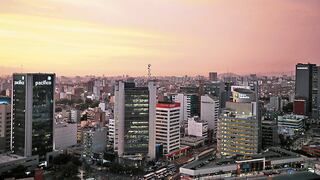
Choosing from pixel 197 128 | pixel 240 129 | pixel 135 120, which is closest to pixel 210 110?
pixel 197 128

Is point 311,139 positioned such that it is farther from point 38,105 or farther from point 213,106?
point 38,105

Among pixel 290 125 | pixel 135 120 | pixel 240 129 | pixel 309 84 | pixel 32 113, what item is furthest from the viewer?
pixel 309 84

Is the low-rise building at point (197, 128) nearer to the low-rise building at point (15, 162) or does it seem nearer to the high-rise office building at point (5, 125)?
the low-rise building at point (15, 162)

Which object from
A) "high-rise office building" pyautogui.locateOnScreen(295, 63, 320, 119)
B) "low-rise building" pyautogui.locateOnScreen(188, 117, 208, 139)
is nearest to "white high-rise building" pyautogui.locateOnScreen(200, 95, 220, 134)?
"low-rise building" pyautogui.locateOnScreen(188, 117, 208, 139)

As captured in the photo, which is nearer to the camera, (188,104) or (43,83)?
(43,83)

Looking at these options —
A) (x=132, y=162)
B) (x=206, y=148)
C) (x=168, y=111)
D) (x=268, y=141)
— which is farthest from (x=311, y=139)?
(x=132, y=162)

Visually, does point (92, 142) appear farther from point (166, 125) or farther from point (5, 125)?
point (5, 125)
